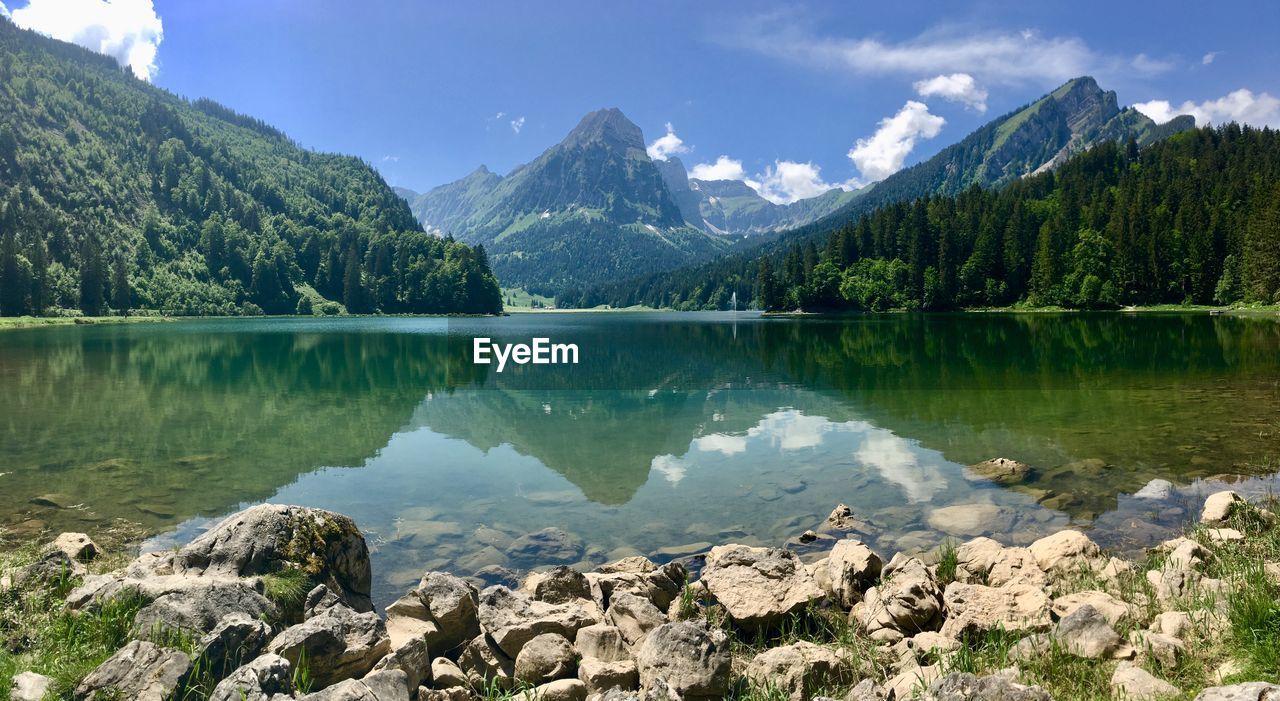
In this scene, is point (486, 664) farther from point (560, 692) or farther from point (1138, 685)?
point (1138, 685)

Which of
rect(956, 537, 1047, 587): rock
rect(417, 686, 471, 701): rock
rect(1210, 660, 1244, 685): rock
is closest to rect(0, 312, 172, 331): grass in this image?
rect(417, 686, 471, 701): rock

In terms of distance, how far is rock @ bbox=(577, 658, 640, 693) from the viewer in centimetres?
700

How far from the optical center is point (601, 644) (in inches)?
309

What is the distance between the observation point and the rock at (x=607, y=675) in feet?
23.0

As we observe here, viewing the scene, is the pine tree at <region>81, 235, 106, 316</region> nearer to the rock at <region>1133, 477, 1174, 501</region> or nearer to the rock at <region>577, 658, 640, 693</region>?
the rock at <region>577, 658, 640, 693</region>

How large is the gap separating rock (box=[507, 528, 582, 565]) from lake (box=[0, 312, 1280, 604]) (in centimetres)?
10

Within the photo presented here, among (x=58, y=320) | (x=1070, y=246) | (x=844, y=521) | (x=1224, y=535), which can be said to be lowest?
(x=844, y=521)

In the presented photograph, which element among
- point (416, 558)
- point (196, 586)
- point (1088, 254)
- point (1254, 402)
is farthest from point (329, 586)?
point (1088, 254)

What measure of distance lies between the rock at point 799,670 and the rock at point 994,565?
420 cm

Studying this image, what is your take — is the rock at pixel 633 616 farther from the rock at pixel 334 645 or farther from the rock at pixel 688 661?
the rock at pixel 334 645

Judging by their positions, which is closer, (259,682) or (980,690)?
(980,690)

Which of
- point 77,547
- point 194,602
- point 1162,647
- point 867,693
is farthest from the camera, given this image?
point 77,547

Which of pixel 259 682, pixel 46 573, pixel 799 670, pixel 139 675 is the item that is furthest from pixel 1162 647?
pixel 46 573

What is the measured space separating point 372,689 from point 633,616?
3553 mm
